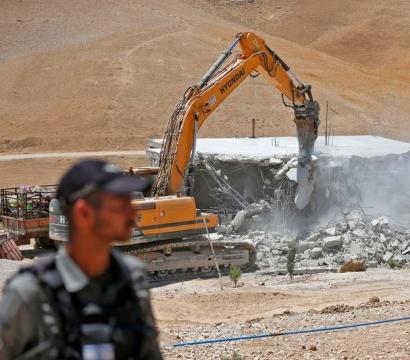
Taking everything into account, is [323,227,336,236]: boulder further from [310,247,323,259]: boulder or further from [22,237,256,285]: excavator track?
[22,237,256,285]: excavator track

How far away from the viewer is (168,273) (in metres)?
18.7

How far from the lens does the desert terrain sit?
39.3 feet

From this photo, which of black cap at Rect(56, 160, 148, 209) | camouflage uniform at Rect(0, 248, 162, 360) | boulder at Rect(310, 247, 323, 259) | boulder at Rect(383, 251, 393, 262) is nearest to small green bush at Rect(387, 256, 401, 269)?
boulder at Rect(383, 251, 393, 262)

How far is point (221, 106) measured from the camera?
46.2 meters

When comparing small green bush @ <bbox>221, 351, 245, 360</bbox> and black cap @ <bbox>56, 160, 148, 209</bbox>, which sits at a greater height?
black cap @ <bbox>56, 160, 148, 209</bbox>

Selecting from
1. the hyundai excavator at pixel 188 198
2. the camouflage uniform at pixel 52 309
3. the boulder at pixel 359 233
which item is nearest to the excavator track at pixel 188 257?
the hyundai excavator at pixel 188 198

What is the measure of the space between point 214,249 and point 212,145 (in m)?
6.99

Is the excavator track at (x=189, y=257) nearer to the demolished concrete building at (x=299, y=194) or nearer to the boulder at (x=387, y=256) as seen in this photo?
the demolished concrete building at (x=299, y=194)

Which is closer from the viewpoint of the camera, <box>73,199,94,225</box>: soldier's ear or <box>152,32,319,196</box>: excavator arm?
<box>73,199,94,225</box>: soldier's ear

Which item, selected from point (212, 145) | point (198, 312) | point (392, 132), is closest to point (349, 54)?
point (392, 132)

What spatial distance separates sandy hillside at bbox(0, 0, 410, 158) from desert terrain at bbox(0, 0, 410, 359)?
10 cm

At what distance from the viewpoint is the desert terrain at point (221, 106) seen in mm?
11992

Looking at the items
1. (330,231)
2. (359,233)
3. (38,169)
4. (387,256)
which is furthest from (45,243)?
(38,169)

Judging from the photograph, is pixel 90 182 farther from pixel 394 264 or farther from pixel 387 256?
pixel 387 256
